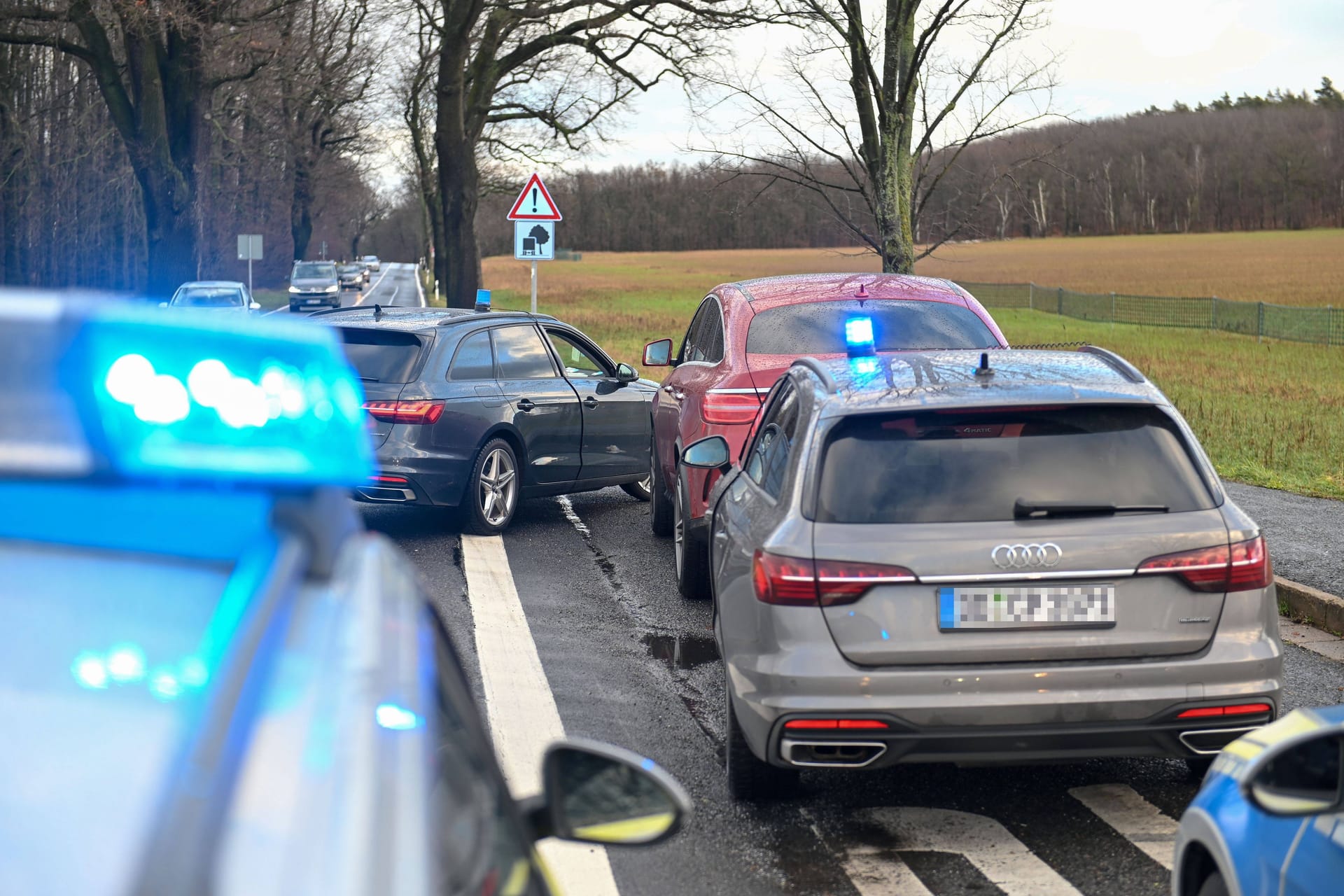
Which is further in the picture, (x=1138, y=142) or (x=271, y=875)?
(x=1138, y=142)

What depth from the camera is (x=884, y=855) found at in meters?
4.63

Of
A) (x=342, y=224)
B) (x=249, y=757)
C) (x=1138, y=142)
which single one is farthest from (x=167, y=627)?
(x=1138, y=142)

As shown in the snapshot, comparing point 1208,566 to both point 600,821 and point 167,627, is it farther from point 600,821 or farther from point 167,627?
point 167,627

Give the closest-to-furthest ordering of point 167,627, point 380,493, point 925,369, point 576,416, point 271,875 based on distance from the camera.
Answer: point 271,875 → point 167,627 → point 925,369 → point 380,493 → point 576,416

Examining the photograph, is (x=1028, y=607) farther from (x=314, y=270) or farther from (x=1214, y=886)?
(x=314, y=270)

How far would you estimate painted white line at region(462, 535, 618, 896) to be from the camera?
4.53 metres

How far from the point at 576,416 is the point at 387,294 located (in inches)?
2733

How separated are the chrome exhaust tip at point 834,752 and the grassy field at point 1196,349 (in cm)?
898

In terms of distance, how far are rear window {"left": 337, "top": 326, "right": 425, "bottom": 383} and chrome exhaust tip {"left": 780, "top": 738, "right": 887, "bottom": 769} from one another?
20.5ft

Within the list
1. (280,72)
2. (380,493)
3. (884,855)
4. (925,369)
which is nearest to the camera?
(884,855)

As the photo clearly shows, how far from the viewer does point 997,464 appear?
4773 mm

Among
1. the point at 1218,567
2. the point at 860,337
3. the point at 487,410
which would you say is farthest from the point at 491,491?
the point at 1218,567

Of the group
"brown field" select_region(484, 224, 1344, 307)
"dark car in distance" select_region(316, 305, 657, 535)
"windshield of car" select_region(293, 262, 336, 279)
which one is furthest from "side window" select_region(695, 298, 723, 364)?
"windshield of car" select_region(293, 262, 336, 279)

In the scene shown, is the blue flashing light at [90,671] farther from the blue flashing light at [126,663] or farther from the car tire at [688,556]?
the car tire at [688,556]
